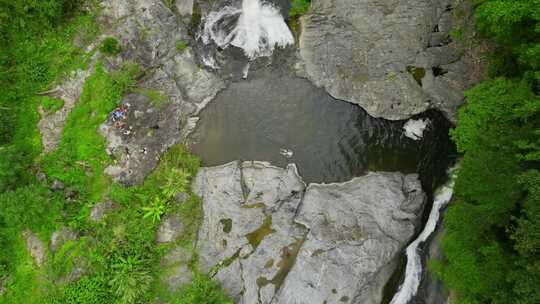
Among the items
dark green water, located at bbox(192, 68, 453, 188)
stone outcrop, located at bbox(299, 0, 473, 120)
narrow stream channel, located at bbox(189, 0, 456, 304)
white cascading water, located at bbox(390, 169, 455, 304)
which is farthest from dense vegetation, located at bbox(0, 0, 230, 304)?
stone outcrop, located at bbox(299, 0, 473, 120)

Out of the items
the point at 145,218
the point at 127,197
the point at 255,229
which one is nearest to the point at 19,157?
the point at 127,197

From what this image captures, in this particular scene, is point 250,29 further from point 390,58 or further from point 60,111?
point 60,111

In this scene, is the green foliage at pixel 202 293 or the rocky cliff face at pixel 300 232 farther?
the rocky cliff face at pixel 300 232

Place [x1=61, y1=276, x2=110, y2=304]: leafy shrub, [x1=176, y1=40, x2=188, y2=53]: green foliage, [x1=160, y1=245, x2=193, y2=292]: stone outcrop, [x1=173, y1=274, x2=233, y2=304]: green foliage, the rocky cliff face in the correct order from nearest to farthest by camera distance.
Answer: [x1=173, y1=274, x2=233, y2=304]: green foliage < the rocky cliff face < [x1=61, y1=276, x2=110, y2=304]: leafy shrub < [x1=160, y1=245, x2=193, y2=292]: stone outcrop < [x1=176, y1=40, x2=188, y2=53]: green foliage

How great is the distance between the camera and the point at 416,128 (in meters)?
18.0

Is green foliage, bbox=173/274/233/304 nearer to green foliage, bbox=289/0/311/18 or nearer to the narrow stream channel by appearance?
the narrow stream channel

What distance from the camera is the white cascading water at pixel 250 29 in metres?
19.4

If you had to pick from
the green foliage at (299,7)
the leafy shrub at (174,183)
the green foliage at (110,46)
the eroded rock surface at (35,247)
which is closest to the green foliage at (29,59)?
the green foliage at (110,46)

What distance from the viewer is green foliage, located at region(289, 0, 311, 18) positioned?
1938 cm

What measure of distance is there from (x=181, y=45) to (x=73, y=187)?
8959mm

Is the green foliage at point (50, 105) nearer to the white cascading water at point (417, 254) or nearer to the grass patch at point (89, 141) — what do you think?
the grass patch at point (89, 141)

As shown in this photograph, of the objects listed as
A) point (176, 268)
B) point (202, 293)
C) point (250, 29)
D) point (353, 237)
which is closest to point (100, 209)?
point (176, 268)

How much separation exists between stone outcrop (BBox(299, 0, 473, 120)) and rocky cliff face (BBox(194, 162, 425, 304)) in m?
3.94

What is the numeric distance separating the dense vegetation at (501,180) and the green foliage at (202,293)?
9.01 metres
